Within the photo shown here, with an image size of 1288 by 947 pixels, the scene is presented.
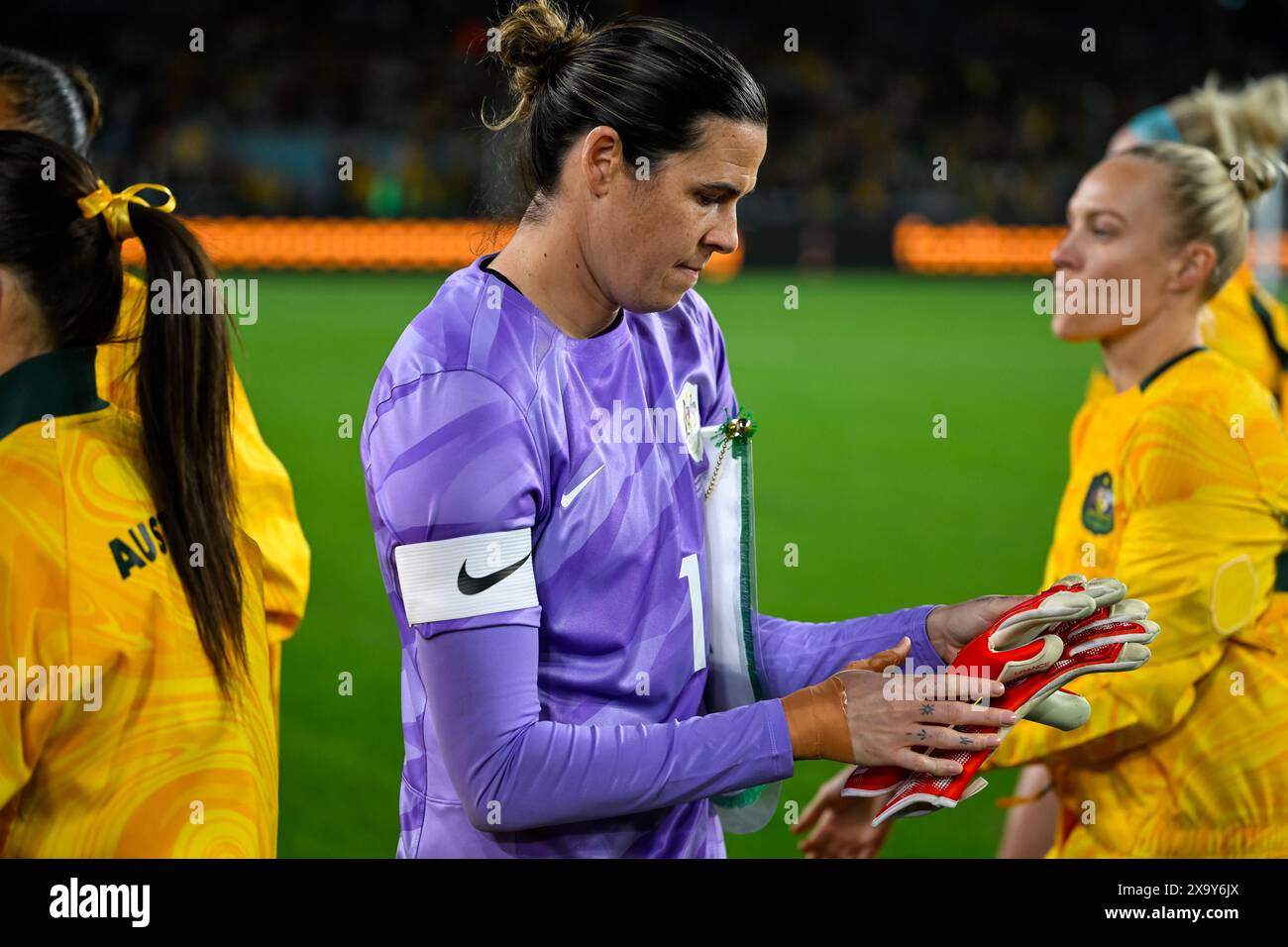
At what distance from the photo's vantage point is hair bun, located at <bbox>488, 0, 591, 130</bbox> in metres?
1.98

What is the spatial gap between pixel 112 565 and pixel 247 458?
0.76 meters

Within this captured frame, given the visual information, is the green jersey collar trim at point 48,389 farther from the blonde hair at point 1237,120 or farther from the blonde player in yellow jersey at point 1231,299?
the blonde hair at point 1237,120

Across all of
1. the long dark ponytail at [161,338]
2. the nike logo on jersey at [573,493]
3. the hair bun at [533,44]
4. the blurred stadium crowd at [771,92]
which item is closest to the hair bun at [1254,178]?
the hair bun at [533,44]

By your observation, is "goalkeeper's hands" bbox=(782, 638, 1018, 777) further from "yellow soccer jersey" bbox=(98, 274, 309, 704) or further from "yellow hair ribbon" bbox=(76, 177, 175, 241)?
"yellow hair ribbon" bbox=(76, 177, 175, 241)

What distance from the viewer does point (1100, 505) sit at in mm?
2717

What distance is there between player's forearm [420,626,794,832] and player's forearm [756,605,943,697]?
417mm

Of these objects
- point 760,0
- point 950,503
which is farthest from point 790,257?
point 950,503

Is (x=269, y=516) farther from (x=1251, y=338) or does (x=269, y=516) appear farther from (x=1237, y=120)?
(x=1237, y=120)

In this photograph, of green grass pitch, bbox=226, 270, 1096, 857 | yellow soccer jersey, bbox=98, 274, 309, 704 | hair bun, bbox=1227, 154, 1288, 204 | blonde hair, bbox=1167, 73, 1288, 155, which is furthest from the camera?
green grass pitch, bbox=226, 270, 1096, 857

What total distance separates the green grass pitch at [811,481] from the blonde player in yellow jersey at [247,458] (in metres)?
0.22

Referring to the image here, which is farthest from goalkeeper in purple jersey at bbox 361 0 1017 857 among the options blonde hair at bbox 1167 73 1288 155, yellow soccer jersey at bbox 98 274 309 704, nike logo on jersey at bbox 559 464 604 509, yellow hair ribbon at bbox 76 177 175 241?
blonde hair at bbox 1167 73 1288 155

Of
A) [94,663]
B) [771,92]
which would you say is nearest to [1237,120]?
[94,663]

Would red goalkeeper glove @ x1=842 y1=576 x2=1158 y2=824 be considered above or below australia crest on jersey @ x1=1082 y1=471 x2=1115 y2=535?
below

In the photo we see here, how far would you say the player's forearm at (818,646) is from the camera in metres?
2.14
